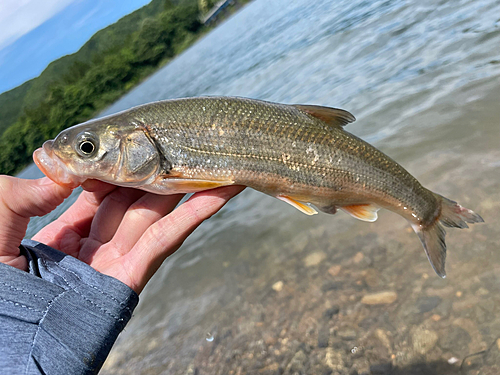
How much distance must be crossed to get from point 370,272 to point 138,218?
3298mm

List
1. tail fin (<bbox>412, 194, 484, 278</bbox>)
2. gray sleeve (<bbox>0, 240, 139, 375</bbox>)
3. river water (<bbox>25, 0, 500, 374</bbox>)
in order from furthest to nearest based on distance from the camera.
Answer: river water (<bbox>25, 0, 500, 374</bbox>), tail fin (<bbox>412, 194, 484, 278</bbox>), gray sleeve (<bbox>0, 240, 139, 375</bbox>)

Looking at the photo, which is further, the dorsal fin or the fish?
the dorsal fin

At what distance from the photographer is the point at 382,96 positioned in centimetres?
886

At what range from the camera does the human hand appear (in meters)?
2.46

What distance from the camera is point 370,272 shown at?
4789 millimetres

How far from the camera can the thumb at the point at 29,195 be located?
240 centimetres

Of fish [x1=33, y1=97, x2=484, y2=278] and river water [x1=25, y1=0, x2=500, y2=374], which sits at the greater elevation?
fish [x1=33, y1=97, x2=484, y2=278]

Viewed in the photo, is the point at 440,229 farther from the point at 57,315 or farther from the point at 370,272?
the point at 57,315

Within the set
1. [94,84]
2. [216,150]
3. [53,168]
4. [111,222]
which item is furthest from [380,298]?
[94,84]

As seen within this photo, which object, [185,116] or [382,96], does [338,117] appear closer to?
[185,116]

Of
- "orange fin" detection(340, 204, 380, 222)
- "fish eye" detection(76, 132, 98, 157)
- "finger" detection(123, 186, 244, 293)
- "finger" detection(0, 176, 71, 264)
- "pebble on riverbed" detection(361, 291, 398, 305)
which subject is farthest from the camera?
"pebble on riverbed" detection(361, 291, 398, 305)

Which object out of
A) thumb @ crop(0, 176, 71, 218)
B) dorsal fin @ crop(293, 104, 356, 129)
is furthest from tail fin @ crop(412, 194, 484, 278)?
thumb @ crop(0, 176, 71, 218)

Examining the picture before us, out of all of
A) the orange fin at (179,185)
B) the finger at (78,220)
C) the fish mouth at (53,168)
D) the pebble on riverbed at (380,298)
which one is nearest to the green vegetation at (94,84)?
the finger at (78,220)

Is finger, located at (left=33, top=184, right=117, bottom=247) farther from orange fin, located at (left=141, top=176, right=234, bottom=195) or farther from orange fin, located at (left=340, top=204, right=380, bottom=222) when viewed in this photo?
orange fin, located at (left=340, top=204, right=380, bottom=222)
